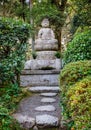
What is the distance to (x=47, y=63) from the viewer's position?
8766 mm

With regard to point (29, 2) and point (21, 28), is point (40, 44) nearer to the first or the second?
point (21, 28)

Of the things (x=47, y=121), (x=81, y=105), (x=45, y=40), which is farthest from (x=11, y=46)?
(x=81, y=105)

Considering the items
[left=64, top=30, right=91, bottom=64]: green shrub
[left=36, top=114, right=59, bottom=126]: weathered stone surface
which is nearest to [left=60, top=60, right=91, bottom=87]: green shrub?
[left=36, top=114, right=59, bottom=126]: weathered stone surface

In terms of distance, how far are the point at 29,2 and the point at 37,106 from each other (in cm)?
895

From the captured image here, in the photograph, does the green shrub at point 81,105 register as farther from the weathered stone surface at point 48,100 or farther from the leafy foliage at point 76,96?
the weathered stone surface at point 48,100

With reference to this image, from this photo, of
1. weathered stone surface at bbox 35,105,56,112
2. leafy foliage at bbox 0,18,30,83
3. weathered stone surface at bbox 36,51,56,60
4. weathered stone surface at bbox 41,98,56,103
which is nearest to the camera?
weathered stone surface at bbox 35,105,56,112

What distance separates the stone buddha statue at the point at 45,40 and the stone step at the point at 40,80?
135cm

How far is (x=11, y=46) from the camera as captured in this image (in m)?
6.73

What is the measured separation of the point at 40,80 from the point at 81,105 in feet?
18.4

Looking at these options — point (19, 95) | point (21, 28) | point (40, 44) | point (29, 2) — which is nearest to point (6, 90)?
point (19, 95)

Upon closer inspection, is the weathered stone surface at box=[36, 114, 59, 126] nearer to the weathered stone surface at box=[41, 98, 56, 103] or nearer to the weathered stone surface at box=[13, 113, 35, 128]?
the weathered stone surface at box=[13, 113, 35, 128]

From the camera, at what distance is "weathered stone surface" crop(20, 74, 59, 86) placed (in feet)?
27.1

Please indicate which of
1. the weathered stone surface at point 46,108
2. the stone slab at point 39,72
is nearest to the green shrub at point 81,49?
the stone slab at point 39,72

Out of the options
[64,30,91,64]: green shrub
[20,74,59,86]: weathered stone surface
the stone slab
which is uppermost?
[64,30,91,64]: green shrub
